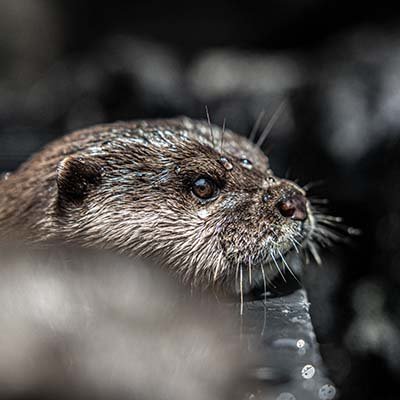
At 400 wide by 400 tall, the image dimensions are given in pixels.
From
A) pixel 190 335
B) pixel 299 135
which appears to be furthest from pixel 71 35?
pixel 190 335

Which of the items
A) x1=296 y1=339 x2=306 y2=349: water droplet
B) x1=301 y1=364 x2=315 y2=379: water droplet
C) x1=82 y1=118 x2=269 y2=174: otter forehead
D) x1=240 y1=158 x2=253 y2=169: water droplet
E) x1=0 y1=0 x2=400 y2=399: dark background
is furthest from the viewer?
x1=0 y1=0 x2=400 y2=399: dark background

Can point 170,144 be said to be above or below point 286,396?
above

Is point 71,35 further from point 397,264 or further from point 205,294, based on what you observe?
point 205,294

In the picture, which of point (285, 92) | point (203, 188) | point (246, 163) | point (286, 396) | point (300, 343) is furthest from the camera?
point (285, 92)

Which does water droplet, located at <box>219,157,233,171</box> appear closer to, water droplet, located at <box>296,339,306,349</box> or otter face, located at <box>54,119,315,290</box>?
otter face, located at <box>54,119,315,290</box>

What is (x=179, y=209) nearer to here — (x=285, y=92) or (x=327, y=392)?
(x=327, y=392)

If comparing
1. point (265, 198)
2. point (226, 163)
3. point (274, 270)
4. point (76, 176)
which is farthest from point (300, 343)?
point (76, 176)

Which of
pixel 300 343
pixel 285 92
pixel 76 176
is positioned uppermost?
pixel 76 176

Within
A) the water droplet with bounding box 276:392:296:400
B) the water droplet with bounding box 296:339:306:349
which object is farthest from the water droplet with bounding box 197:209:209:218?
the water droplet with bounding box 276:392:296:400

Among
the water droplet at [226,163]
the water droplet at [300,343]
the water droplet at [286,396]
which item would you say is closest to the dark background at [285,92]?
the water droplet at [226,163]
